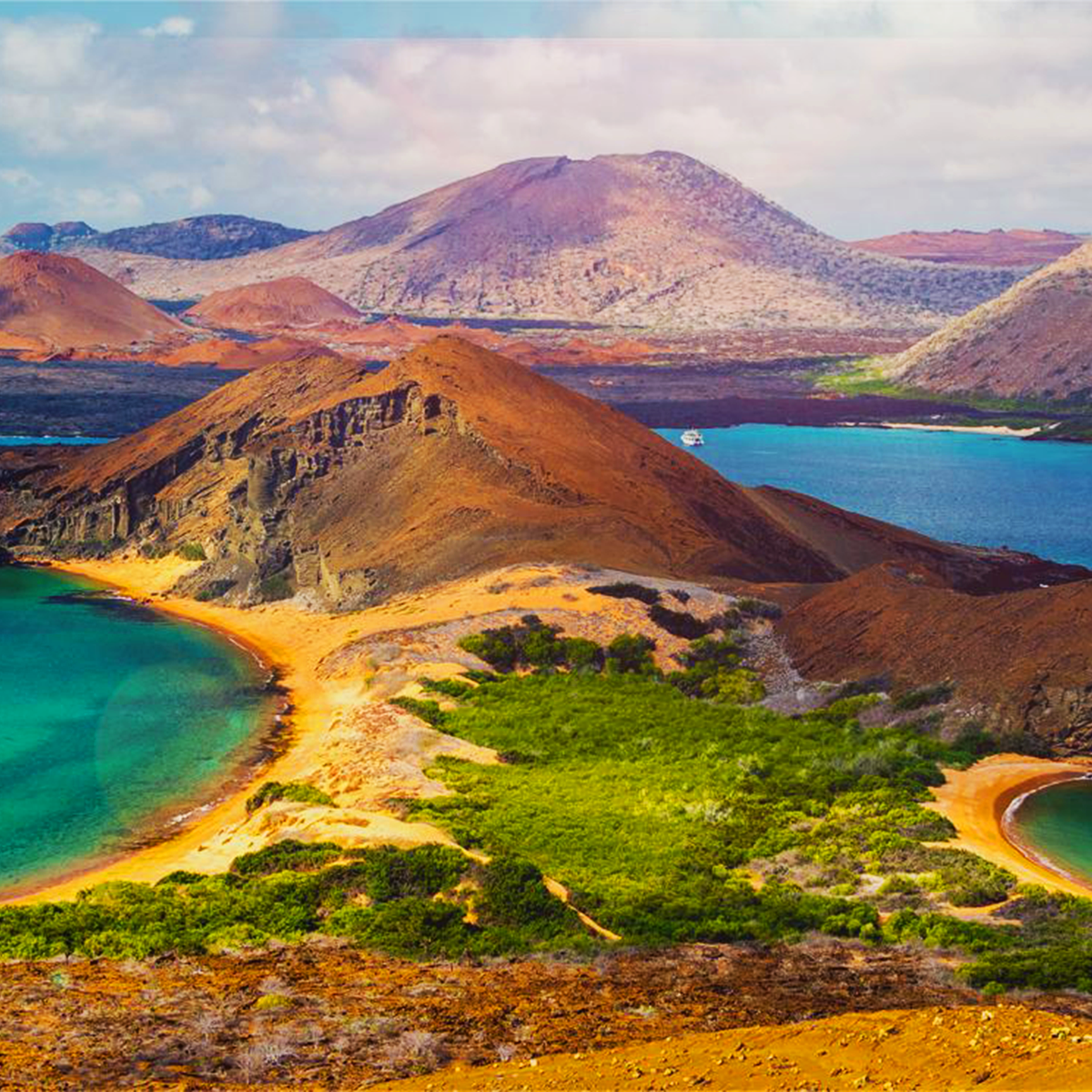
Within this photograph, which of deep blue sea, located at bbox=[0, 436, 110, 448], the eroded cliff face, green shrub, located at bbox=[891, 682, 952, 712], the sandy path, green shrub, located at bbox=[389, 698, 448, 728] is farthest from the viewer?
deep blue sea, located at bbox=[0, 436, 110, 448]

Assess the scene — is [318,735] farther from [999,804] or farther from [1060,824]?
[1060,824]

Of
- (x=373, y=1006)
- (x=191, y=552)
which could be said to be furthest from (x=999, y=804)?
(x=191, y=552)

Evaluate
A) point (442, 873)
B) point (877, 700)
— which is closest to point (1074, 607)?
point (877, 700)

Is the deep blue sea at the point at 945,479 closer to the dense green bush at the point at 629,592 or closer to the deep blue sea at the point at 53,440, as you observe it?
the dense green bush at the point at 629,592

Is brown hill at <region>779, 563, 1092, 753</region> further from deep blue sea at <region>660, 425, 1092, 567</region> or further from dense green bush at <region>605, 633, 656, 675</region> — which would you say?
deep blue sea at <region>660, 425, 1092, 567</region>

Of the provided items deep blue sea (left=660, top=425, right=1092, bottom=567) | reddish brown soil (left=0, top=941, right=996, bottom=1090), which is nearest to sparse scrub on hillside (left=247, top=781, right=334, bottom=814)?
reddish brown soil (left=0, top=941, right=996, bottom=1090)
